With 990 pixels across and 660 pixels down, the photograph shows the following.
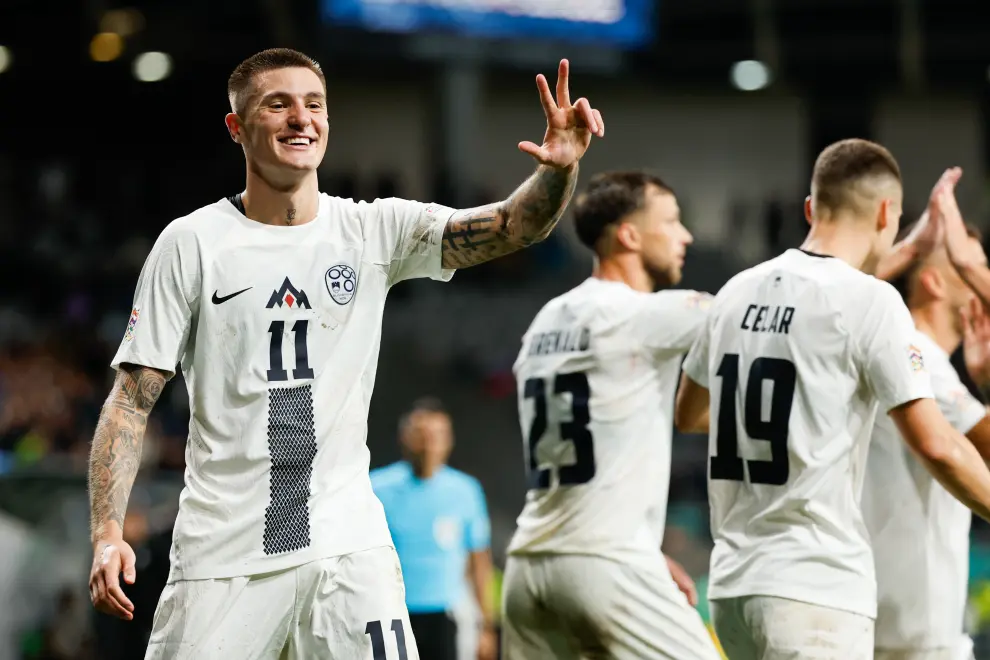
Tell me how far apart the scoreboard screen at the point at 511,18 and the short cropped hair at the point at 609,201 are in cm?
1066

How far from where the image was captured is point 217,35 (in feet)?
71.2

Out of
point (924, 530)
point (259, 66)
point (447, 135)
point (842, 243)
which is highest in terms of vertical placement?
point (447, 135)

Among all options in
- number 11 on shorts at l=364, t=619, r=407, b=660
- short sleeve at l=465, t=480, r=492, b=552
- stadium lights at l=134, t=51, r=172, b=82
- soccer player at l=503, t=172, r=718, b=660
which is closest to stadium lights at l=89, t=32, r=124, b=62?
stadium lights at l=134, t=51, r=172, b=82

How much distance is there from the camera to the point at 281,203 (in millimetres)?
4387

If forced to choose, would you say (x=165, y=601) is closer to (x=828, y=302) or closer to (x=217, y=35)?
(x=828, y=302)

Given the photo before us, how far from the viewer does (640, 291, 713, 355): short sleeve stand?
5809mm

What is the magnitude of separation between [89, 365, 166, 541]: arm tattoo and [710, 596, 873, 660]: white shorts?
2009 mm

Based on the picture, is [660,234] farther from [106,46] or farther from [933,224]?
[106,46]

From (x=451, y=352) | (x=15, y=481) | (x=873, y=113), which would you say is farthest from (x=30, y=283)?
(x=873, y=113)

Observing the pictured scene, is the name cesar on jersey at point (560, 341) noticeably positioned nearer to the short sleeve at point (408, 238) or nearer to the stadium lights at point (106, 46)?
the short sleeve at point (408, 238)

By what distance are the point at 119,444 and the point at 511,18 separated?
1368 centimetres

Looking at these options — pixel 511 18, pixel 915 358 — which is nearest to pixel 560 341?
pixel 915 358

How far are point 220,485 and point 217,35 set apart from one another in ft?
60.6

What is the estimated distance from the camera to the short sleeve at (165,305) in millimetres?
4227
